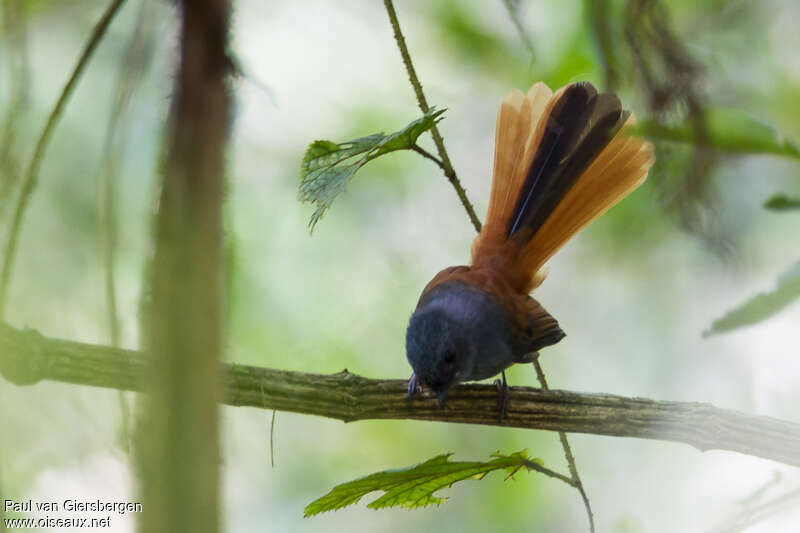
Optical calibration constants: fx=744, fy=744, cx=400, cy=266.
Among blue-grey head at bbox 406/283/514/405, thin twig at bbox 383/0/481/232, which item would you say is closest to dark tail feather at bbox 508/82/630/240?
blue-grey head at bbox 406/283/514/405

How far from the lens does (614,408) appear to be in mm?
1629

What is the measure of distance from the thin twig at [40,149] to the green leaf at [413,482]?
27.5 inches

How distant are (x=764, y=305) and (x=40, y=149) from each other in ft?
4.20

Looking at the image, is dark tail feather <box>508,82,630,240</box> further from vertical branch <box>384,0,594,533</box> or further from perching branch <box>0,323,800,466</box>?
perching branch <box>0,323,800,466</box>

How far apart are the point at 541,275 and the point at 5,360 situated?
1835mm

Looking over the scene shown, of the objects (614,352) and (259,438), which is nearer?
(259,438)

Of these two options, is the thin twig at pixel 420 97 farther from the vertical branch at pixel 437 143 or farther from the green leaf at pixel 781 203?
the green leaf at pixel 781 203

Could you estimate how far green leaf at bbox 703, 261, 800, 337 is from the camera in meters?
1.37

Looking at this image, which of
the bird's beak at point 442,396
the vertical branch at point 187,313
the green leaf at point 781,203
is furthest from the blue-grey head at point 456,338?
the vertical branch at point 187,313

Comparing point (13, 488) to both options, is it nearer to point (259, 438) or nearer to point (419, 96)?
point (259, 438)

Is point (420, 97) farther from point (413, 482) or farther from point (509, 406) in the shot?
point (413, 482)

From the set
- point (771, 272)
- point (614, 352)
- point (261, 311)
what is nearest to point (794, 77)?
point (771, 272)

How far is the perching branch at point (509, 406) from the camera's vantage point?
48.7 inches

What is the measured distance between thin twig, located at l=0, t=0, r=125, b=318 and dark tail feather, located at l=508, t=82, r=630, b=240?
61.5 inches
